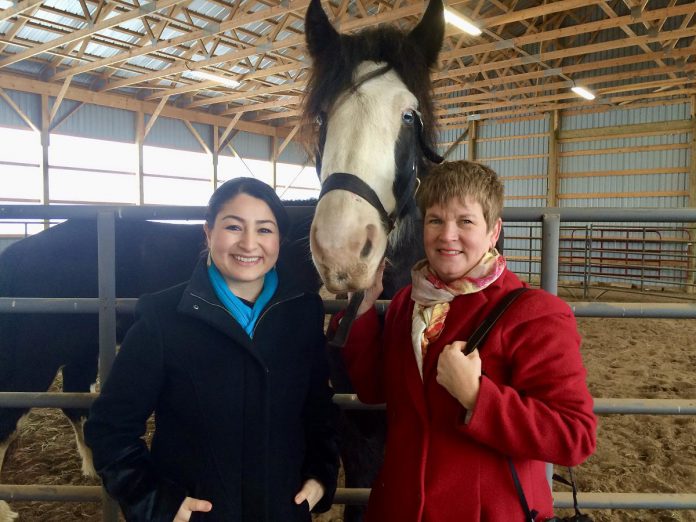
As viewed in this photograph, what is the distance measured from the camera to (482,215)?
117 cm

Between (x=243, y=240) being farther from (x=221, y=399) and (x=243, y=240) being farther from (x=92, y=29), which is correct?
(x=92, y=29)

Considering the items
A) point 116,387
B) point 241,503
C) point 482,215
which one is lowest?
point 241,503

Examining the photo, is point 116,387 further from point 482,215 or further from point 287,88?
point 287,88

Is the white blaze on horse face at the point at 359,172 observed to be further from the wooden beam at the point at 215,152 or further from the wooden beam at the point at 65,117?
the wooden beam at the point at 215,152

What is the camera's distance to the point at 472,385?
103 centimetres

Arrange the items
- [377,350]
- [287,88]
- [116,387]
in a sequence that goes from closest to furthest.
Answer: [116,387]
[377,350]
[287,88]

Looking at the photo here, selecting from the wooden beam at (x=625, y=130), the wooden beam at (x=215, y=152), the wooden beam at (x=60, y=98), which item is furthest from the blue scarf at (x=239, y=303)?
the wooden beam at (x=215, y=152)

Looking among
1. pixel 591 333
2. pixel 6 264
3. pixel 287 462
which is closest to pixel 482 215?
pixel 287 462

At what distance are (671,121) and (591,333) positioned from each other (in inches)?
385

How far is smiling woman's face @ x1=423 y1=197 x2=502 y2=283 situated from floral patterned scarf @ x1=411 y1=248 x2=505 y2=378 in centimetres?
2

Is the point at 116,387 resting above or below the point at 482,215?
below

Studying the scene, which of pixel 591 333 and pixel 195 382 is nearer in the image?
pixel 195 382

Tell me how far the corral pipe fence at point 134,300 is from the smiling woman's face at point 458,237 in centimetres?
52

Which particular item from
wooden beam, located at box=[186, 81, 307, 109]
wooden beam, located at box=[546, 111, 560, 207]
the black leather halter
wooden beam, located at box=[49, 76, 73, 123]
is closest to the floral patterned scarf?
the black leather halter
